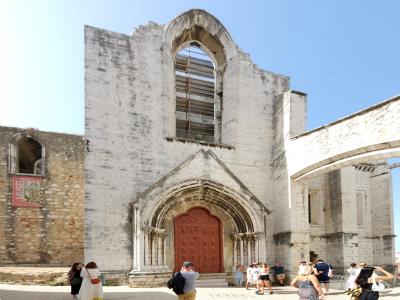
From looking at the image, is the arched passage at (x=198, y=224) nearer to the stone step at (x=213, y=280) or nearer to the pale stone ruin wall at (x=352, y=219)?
the stone step at (x=213, y=280)

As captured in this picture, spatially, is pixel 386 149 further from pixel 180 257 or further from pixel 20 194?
pixel 20 194

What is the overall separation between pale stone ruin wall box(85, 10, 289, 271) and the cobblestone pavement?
Answer: 1.42 m

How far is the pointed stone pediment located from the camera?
1253 cm

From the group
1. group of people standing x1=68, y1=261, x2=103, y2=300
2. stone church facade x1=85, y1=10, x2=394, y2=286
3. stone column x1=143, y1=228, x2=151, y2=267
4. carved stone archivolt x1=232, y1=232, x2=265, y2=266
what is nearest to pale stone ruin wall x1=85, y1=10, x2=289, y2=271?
stone church facade x1=85, y1=10, x2=394, y2=286

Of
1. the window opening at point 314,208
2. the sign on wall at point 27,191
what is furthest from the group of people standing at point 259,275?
the sign on wall at point 27,191

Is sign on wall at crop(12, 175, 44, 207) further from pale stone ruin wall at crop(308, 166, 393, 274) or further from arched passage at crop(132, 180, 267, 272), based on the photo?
pale stone ruin wall at crop(308, 166, 393, 274)

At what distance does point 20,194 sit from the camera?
16.8 m

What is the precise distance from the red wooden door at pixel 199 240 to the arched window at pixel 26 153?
323 inches

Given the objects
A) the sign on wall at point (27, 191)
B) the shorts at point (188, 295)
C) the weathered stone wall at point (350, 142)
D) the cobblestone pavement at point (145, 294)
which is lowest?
the cobblestone pavement at point (145, 294)

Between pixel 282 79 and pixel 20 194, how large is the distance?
12.1 meters

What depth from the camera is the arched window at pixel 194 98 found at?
17266 mm

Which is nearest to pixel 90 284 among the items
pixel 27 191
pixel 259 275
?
pixel 259 275

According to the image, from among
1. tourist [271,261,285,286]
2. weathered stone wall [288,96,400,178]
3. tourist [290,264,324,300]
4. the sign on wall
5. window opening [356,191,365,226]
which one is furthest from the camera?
window opening [356,191,365,226]

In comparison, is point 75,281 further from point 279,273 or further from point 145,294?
point 279,273
